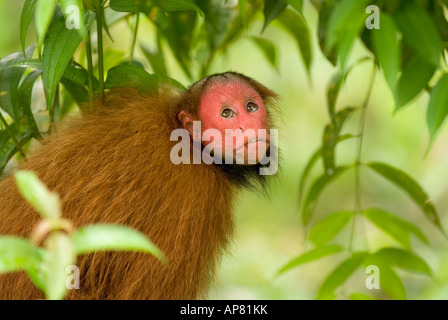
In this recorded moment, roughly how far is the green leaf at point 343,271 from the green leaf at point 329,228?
265 mm

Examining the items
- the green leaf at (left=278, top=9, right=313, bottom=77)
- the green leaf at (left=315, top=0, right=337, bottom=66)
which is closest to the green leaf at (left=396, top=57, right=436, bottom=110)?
the green leaf at (left=315, top=0, right=337, bottom=66)

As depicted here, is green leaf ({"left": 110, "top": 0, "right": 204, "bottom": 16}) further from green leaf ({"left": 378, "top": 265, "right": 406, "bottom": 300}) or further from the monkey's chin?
green leaf ({"left": 378, "top": 265, "right": 406, "bottom": 300})

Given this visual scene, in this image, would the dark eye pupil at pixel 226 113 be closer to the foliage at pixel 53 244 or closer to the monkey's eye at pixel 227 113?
the monkey's eye at pixel 227 113

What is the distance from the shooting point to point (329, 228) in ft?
12.9

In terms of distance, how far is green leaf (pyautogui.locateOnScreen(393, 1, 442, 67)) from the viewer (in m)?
2.74

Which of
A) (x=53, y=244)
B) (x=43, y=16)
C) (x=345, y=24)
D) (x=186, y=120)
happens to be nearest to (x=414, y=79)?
(x=345, y=24)

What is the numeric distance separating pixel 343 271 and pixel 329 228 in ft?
1.16

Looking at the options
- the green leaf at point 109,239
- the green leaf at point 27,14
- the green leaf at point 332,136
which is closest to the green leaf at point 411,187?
the green leaf at point 332,136

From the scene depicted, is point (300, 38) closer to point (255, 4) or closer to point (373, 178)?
A: point (255, 4)

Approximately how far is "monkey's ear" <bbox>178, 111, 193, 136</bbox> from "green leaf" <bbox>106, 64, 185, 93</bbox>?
22cm

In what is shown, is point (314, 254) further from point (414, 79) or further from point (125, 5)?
point (125, 5)

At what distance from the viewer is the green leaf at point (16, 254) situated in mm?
1660
